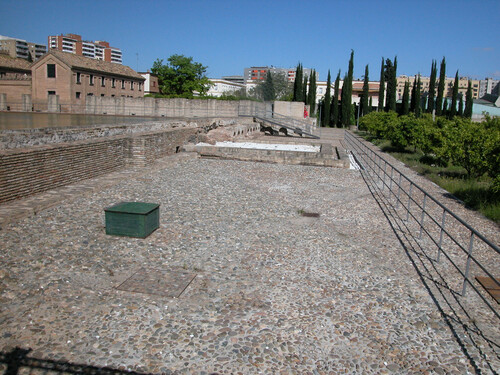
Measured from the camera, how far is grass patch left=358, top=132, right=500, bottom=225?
1076 centimetres

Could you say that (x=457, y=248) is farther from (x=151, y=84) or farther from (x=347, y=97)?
(x=151, y=84)

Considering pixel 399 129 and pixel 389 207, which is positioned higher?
pixel 399 129

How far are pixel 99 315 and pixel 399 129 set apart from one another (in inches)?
909

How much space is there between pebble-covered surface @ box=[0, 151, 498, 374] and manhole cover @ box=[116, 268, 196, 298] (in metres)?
0.10

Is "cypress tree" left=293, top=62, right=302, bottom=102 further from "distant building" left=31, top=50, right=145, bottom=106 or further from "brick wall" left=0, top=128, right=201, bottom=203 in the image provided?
"brick wall" left=0, top=128, right=201, bottom=203

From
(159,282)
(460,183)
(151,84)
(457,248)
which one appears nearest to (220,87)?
(151,84)

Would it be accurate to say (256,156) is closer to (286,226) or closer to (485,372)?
(286,226)

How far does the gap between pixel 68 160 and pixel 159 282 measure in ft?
20.6

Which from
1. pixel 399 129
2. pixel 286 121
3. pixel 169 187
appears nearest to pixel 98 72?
pixel 286 121

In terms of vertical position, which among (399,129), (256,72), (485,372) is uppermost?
(256,72)

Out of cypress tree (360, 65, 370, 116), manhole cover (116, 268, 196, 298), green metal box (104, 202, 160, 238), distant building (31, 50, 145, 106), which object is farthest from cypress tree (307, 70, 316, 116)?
manhole cover (116, 268, 196, 298)

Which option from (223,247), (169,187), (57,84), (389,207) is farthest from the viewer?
(57,84)

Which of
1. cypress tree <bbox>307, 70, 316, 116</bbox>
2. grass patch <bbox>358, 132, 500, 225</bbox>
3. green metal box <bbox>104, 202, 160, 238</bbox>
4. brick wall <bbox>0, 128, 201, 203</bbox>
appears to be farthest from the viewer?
cypress tree <bbox>307, 70, 316, 116</bbox>

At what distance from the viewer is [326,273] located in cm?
629
